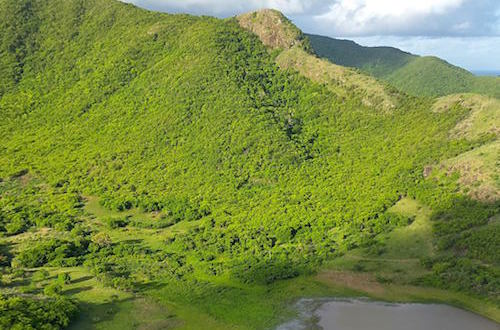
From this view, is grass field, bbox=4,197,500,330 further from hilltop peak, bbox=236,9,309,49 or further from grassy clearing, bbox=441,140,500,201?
hilltop peak, bbox=236,9,309,49

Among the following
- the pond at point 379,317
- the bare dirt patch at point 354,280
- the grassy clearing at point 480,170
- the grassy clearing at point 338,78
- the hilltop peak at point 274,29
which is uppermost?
the hilltop peak at point 274,29

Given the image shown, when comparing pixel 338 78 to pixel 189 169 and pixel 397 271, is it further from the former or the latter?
pixel 397 271

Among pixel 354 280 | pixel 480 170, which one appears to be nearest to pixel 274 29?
pixel 480 170

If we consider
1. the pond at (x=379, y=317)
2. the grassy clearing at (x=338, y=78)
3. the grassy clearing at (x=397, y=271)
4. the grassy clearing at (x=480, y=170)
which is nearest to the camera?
the pond at (x=379, y=317)

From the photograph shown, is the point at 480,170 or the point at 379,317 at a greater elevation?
the point at 480,170

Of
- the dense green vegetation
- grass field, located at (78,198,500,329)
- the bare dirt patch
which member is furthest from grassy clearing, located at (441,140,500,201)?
the bare dirt patch

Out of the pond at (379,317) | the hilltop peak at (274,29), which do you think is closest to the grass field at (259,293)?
the pond at (379,317)

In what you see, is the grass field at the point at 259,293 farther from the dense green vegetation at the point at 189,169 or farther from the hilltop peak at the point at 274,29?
the hilltop peak at the point at 274,29
